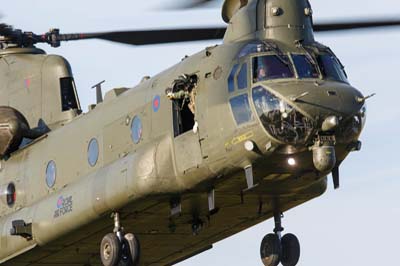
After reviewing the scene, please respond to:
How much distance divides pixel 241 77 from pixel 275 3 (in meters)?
1.86

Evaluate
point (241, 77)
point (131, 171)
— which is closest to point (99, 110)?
point (131, 171)

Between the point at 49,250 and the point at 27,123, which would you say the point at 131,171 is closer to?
the point at 49,250

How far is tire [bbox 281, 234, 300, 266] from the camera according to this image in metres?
28.7

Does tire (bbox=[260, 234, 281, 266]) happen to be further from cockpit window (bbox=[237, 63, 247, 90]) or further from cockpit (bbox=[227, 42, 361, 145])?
cockpit window (bbox=[237, 63, 247, 90])

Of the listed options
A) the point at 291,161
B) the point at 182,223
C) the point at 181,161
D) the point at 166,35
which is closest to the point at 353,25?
the point at 291,161

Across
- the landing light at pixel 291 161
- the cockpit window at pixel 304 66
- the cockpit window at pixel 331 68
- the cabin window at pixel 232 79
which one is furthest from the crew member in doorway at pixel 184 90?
the cockpit window at pixel 331 68

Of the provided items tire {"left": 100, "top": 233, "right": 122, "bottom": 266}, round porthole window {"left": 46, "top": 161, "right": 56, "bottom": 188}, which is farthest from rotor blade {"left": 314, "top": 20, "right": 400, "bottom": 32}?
round porthole window {"left": 46, "top": 161, "right": 56, "bottom": 188}

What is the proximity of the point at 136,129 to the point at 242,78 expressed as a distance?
2.89m

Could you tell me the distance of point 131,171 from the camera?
90.7 feet

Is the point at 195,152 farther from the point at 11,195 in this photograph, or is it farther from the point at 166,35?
the point at 11,195

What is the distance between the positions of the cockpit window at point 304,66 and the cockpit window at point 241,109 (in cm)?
109

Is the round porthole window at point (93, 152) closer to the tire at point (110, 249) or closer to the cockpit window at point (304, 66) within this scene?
the tire at point (110, 249)

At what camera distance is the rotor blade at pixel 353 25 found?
2733cm

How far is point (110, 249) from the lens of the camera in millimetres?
27531
